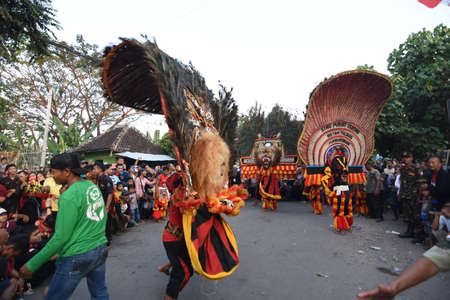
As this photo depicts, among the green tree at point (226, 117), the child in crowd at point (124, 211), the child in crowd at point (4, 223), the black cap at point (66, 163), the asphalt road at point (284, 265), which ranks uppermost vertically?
the green tree at point (226, 117)

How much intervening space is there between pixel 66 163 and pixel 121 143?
1684cm


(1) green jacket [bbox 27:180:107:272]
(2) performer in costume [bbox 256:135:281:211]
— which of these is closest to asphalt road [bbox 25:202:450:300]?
(1) green jacket [bbox 27:180:107:272]

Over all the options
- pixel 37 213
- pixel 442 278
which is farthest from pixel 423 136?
pixel 37 213

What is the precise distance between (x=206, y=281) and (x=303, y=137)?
4.94 metres

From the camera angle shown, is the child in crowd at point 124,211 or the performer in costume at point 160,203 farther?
the performer in costume at point 160,203

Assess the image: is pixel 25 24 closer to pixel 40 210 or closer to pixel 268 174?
pixel 40 210

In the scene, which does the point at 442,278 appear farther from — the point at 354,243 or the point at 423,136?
the point at 423,136

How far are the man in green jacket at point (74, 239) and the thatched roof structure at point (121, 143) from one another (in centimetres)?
1578

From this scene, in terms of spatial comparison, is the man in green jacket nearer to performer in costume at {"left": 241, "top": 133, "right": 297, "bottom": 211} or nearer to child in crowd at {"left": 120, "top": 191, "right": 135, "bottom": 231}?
child in crowd at {"left": 120, "top": 191, "right": 135, "bottom": 231}

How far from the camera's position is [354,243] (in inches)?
192

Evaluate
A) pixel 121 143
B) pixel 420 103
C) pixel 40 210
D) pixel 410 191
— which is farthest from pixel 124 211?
pixel 121 143

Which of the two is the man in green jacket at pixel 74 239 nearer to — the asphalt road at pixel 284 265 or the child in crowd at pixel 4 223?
the asphalt road at pixel 284 265

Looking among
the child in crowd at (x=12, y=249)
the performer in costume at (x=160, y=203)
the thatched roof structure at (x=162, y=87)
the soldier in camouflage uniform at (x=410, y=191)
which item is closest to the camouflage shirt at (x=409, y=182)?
the soldier in camouflage uniform at (x=410, y=191)

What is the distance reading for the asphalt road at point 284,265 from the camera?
2986 mm
